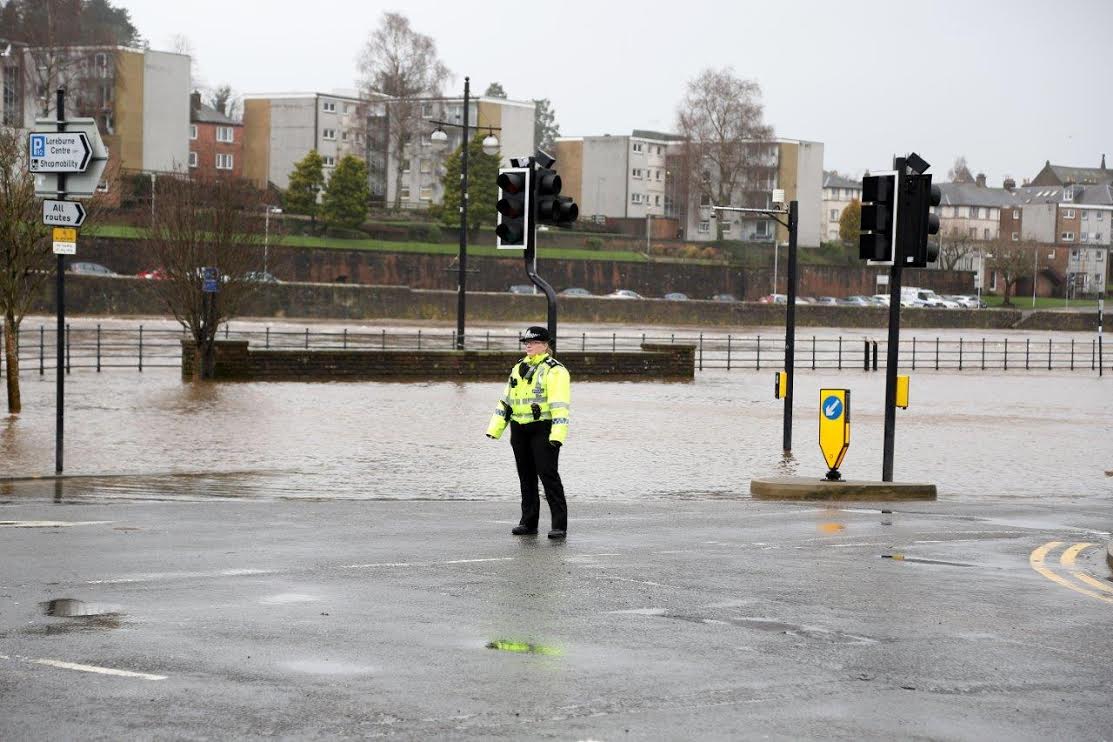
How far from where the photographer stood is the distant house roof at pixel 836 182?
550ft

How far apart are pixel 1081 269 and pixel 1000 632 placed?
147m

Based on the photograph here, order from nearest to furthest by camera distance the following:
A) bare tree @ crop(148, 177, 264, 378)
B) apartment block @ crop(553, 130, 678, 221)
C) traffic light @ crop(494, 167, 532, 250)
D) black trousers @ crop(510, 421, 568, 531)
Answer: black trousers @ crop(510, 421, 568, 531)
traffic light @ crop(494, 167, 532, 250)
bare tree @ crop(148, 177, 264, 378)
apartment block @ crop(553, 130, 678, 221)

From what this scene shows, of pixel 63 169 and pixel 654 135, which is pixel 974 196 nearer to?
pixel 654 135

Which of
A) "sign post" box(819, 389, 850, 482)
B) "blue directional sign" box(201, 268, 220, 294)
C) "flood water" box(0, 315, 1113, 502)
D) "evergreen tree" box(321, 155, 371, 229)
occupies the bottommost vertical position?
"flood water" box(0, 315, 1113, 502)

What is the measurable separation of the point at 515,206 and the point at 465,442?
27.9 ft

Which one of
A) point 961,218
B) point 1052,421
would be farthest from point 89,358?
point 961,218

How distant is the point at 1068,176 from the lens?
605 ft

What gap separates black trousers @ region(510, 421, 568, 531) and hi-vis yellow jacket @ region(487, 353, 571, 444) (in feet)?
0.32

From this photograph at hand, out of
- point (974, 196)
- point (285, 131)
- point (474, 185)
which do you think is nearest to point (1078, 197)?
point (974, 196)

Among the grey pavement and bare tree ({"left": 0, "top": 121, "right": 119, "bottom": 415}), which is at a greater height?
bare tree ({"left": 0, "top": 121, "right": 119, "bottom": 415})

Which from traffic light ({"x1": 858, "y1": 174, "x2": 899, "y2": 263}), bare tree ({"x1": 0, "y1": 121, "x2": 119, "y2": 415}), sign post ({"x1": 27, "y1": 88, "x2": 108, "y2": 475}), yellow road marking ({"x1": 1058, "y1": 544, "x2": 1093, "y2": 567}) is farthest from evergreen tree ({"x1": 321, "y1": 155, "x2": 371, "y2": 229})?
yellow road marking ({"x1": 1058, "y1": 544, "x2": 1093, "y2": 567})

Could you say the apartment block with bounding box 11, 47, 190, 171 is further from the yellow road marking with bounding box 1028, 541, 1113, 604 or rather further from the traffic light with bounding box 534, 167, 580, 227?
the yellow road marking with bounding box 1028, 541, 1113, 604

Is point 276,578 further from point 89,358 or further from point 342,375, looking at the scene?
point 89,358

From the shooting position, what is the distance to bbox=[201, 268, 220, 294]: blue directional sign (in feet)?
112
